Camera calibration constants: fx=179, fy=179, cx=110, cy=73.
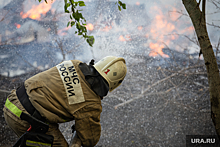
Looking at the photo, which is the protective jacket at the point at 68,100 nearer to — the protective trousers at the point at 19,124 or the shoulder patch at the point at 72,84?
the shoulder patch at the point at 72,84

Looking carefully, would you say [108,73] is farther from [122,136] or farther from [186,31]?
[186,31]

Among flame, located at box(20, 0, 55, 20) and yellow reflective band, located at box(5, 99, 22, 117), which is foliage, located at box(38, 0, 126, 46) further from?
flame, located at box(20, 0, 55, 20)

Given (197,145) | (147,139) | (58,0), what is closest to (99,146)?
(147,139)

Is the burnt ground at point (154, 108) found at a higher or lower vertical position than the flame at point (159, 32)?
lower

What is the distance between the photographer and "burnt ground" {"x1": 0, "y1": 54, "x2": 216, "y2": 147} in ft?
11.8

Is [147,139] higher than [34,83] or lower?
lower

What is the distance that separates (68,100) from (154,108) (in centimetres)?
269

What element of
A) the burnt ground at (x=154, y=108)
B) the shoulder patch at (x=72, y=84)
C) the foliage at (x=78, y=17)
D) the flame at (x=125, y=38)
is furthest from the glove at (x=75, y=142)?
the flame at (x=125, y=38)

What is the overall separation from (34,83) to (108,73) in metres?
0.61

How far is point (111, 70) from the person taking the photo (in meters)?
1.56

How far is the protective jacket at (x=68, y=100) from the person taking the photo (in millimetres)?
1403

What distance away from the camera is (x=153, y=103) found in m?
3.77
